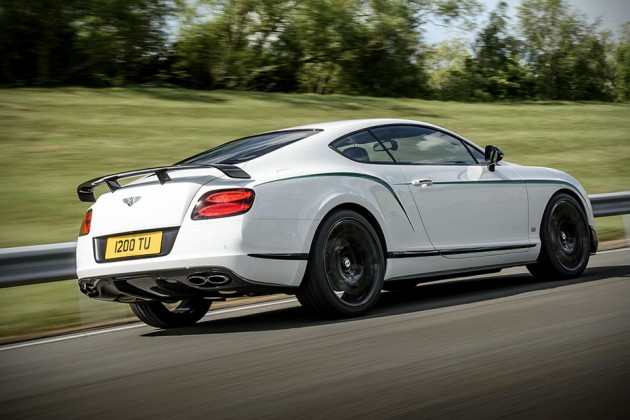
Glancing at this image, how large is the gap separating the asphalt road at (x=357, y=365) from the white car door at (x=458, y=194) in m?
0.51

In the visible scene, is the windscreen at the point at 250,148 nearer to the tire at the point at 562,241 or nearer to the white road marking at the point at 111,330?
the white road marking at the point at 111,330

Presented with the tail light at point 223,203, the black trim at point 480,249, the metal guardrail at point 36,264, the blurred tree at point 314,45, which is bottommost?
the metal guardrail at point 36,264

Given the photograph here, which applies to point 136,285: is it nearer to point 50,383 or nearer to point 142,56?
point 50,383

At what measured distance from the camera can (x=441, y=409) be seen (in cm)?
362

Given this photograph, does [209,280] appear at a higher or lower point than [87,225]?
lower

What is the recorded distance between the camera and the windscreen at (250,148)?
6277 mm

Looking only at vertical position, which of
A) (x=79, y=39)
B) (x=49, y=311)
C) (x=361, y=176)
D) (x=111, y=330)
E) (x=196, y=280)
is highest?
(x=79, y=39)

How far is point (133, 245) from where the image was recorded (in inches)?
229

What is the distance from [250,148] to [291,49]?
24449 mm

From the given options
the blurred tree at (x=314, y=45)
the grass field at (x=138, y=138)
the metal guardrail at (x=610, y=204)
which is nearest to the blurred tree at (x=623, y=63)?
the blurred tree at (x=314, y=45)

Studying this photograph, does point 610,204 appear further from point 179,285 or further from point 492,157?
point 179,285

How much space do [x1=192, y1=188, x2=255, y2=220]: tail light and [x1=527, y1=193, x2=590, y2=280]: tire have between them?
129 inches

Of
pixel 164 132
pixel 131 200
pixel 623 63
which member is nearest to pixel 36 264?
pixel 131 200

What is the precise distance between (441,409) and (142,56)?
2171 cm
